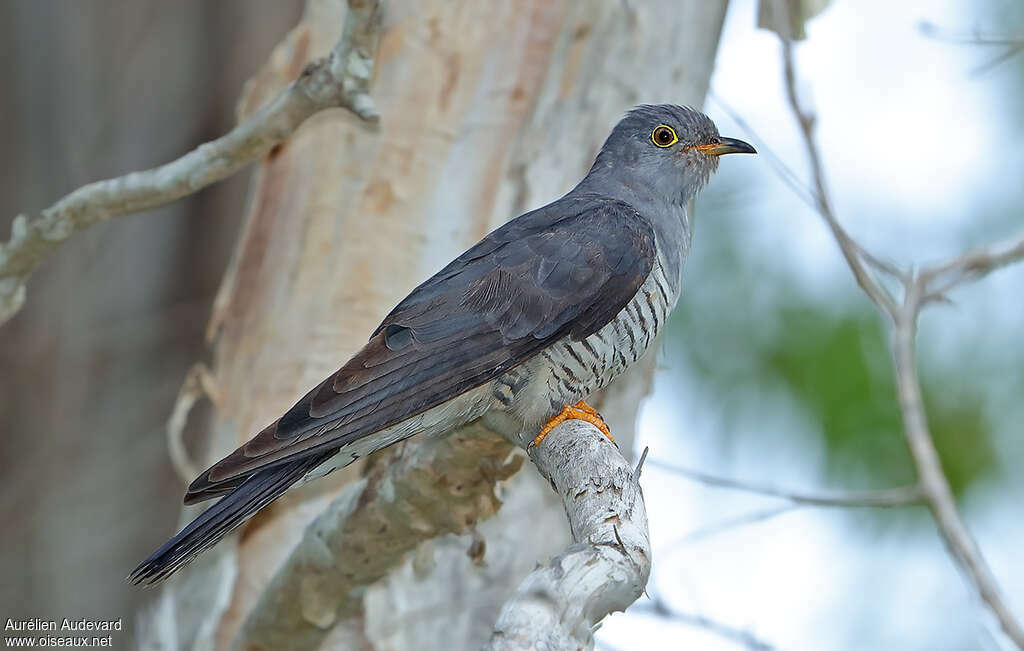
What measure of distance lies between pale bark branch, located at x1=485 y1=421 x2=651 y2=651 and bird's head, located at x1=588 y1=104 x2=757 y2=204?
156 cm

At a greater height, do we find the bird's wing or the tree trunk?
the tree trunk

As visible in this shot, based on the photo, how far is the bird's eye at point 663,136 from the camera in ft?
13.4

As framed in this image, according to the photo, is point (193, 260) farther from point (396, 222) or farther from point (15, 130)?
point (396, 222)

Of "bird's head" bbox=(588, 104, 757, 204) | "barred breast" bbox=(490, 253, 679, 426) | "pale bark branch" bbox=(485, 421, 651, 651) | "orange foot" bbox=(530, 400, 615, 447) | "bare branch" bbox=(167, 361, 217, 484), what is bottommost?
"pale bark branch" bbox=(485, 421, 651, 651)

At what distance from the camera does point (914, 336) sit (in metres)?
3.50

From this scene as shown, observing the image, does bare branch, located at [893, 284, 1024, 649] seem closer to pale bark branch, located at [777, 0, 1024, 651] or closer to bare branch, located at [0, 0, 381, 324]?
pale bark branch, located at [777, 0, 1024, 651]

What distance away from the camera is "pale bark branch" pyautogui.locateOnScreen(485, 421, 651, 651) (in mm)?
1850

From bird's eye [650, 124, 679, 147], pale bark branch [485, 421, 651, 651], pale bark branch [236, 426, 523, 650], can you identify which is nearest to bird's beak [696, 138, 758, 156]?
bird's eye [650, 124, 679, 147]

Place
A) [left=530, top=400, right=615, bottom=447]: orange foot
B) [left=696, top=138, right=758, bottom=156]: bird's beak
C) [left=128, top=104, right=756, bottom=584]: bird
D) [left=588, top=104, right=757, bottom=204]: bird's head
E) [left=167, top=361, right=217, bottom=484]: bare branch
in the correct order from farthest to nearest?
[left=167, top=361, right=217, bottom=484]: bare branch < [left=696, top=138, right=758, bottom=156]: bird's beak < [left=588, top=104, right=757, bottom=204]: bird's head < [left=530, top=400, right=615, bottom=447]: orange foot < [left=128, top=104, right=756, bottom=584]: bird

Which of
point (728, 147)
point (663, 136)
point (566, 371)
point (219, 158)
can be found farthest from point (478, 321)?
point (728, 147)

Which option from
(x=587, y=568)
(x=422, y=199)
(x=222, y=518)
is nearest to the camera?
(x=587, y=568)

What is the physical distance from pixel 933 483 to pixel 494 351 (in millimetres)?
1173

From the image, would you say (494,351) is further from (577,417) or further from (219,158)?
(219,158)

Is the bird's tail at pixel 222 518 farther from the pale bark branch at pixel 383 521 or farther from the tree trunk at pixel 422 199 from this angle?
the tree trunk at pixel 422 199
